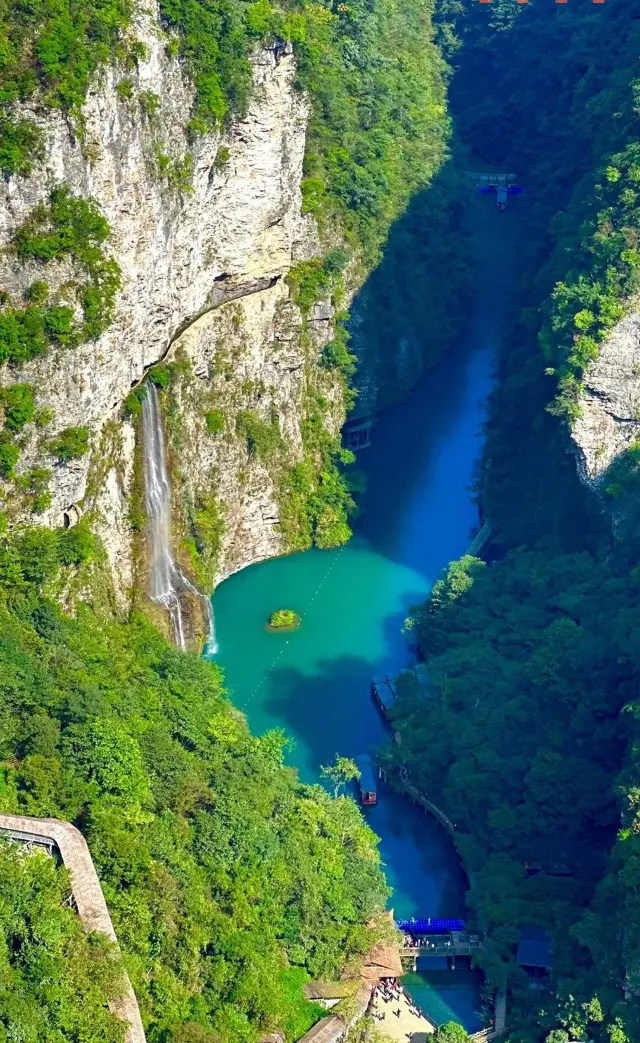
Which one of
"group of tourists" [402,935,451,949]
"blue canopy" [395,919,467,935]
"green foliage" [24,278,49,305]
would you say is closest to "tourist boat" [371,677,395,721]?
"blue canopy" [395,919,467,935]

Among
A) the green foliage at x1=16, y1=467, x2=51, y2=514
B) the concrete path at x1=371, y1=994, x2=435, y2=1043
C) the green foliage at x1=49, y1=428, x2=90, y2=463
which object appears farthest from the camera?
the green foliage at x1=49, y1=428, x2=90, y2=463

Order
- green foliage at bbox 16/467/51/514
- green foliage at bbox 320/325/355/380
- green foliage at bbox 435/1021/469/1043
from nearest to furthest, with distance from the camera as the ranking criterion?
green foliage at bbox 435/1021/469/1043
green foliage at bbox 16/467/51/514
green foliage at bbox 320/325/355/380

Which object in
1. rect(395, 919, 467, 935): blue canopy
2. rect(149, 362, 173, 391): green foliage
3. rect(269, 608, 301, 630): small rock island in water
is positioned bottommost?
rect(395, 919, 467, 935): blue canopy

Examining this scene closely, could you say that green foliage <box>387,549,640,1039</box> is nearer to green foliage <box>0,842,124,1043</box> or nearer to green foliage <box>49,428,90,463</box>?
green foliage <box>0,842,124,1043</box>

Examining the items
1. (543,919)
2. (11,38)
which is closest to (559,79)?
(11,38)

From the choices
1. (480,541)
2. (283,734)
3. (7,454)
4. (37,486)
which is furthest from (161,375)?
(480,541)
